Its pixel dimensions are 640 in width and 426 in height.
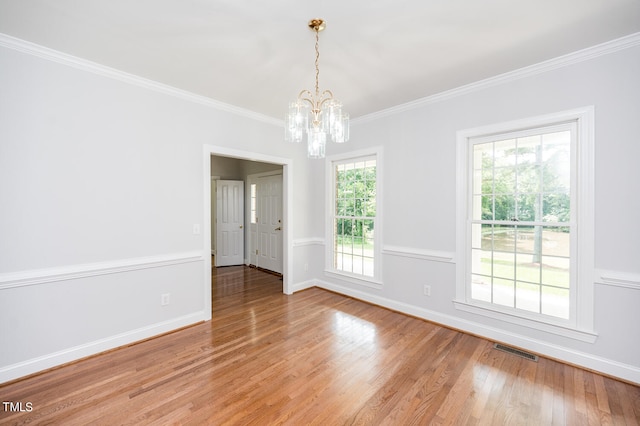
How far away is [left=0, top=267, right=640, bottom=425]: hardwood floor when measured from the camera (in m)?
1.79

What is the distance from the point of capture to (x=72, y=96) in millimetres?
2434

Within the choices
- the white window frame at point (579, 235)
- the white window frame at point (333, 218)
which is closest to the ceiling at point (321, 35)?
the white window frame at point (579, 235)

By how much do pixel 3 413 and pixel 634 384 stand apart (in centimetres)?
470

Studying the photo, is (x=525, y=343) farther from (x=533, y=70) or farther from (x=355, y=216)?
(x=533, y=70)

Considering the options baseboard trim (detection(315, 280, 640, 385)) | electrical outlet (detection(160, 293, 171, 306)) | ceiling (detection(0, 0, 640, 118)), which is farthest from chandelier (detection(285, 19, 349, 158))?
baseboard trim (detection(315, 280, 640, 385))

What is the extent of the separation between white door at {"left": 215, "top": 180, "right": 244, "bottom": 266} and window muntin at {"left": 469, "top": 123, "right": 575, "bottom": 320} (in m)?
4.96

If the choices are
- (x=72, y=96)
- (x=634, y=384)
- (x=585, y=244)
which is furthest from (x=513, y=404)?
(x=72, y=96)

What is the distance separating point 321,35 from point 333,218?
286 centimetres

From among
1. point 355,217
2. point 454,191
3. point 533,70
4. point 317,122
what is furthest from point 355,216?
point 533,70

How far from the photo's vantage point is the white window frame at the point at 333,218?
3818mm

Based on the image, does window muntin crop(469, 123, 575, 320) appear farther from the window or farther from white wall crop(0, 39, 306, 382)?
white wall crop(0, 39, 306, 382)

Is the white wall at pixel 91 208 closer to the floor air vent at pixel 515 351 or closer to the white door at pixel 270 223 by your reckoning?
the white door at pixel 270 223

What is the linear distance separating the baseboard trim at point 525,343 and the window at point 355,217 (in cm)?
50

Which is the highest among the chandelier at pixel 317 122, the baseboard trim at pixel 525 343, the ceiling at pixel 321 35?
the ceiling at pixel 321 35
